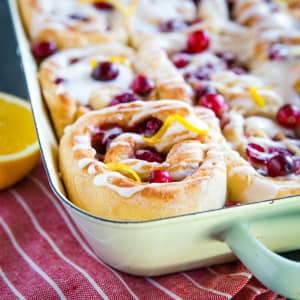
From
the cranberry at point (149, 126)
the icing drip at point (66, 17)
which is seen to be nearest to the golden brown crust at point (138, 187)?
the cranberry at point (149, 126)

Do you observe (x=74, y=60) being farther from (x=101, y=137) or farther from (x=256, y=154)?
(x=256, y=154)

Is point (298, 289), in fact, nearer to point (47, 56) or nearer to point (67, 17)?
point (47, 56)

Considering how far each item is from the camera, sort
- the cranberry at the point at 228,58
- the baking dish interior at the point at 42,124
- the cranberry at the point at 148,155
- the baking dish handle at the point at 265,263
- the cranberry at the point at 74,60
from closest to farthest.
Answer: the baking dish handle at the point at 265,263
the baking dish interior at the point at 42,124
the cranberry at the point at 148,155
the cranberry at the point at 74,60
the cranberry at the point at 228,58

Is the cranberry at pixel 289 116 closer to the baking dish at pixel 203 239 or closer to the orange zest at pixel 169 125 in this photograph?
the orange zest at pixel 169 125

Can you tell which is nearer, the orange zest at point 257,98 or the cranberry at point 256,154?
the cranberry at point 256,154

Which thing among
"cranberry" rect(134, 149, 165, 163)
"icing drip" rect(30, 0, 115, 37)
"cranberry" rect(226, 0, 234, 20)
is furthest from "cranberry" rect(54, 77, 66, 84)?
"cranberry" rect(226, 0, 234, 20)

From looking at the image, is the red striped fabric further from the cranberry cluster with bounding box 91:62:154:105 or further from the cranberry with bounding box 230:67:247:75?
the cranberry with bounding box 230:67:247:75

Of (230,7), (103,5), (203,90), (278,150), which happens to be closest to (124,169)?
(278,150)

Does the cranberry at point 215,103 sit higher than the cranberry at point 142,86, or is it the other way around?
the cranberry at point 142,86
